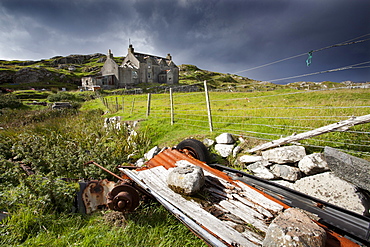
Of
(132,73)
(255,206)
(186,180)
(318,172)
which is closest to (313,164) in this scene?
(318,172)

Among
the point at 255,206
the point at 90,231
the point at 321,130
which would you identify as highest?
the point at 321,130

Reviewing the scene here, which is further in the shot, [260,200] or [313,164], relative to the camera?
[313,164]

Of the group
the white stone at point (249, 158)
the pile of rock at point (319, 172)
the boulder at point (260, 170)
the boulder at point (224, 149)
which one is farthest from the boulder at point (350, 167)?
the boulder at point (224, 149)

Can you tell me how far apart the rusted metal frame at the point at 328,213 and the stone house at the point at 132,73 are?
4718cm

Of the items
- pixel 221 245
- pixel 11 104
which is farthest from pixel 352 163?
pixel 11 104

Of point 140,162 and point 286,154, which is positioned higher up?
point 286,154

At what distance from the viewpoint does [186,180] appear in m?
2.87

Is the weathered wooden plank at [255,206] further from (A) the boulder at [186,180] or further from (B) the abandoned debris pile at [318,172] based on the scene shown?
(B) the abandoned debris pile at [318,172]

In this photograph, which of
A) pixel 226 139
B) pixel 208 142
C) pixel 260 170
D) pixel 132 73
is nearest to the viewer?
pixel 260 170

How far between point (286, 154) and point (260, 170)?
27.0 inches

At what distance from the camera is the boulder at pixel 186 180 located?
2.82m

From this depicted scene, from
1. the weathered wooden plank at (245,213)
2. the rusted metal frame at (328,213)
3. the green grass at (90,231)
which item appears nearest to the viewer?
the rusted metal frame at (328,213)

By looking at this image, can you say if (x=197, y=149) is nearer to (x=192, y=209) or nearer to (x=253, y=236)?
(x=192, y=209)

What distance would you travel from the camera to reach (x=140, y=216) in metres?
3.18
